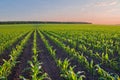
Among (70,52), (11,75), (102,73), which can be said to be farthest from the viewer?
(70,52)

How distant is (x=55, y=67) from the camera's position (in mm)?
10703

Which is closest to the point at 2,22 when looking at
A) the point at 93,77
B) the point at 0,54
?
the point at 0,54

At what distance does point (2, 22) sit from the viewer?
363 feet

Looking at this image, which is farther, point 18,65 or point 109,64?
point 18,65

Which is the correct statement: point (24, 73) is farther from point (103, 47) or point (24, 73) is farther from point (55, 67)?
point (103, 47)

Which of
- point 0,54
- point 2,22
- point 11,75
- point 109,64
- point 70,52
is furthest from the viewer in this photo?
point 2,22

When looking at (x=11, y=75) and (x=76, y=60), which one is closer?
(x=11, y=75)

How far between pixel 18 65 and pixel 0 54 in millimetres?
4048

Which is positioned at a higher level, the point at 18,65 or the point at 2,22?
the point at 18,65

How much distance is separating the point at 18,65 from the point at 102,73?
426 centimetres

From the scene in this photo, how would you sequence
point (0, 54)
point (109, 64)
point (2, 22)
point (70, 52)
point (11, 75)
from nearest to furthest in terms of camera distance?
point (11, 75) → point (109, 64) → point (70, 52) → point (0, 54) → point (2, 22)

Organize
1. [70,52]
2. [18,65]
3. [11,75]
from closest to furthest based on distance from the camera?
[11,75] < [18,65] < [70,52]

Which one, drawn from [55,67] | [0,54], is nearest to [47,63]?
[55,67]

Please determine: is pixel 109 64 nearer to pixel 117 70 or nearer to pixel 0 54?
pixel 117 70
